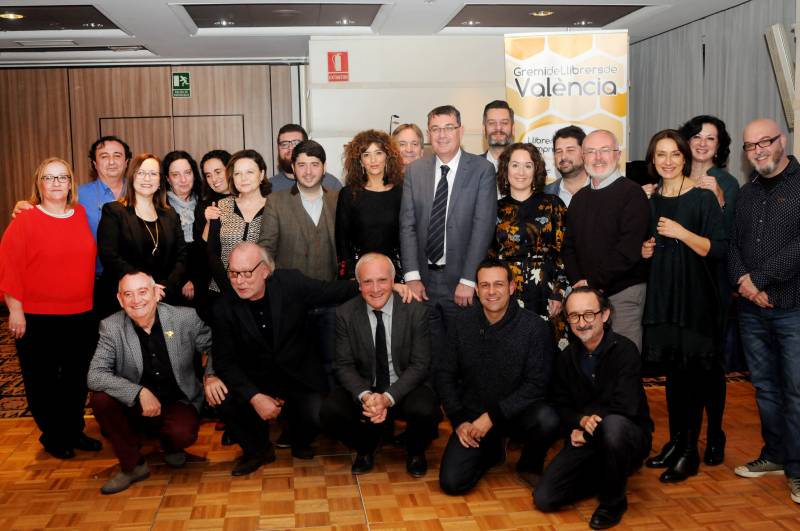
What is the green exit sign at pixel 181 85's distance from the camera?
29.6 ft

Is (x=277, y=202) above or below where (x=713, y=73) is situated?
below

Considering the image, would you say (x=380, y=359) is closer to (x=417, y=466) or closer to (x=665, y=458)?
(x=417, y=466)

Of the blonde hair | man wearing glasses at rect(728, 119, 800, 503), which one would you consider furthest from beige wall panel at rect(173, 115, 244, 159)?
man wearing glasses at rect(728, 119, 800, 503)

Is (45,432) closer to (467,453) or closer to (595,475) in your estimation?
(467,453)

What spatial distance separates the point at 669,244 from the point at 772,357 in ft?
2.18

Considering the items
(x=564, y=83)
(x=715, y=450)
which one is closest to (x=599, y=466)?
(x=715, y=450)

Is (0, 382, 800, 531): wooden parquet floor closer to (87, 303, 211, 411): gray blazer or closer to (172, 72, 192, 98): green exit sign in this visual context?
(87, 303, 211, 411): gray blazer

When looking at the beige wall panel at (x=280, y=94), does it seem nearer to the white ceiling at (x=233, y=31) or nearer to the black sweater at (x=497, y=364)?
the white ceiling at (x=233, y=31)

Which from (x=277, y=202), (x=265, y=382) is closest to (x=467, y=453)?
(x=265, y=382)

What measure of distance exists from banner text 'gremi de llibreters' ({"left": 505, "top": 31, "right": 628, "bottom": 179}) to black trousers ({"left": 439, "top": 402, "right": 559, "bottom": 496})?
8.43ft

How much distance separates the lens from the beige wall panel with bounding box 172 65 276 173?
9.06 meters

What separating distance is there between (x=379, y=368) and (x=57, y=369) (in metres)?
1.65

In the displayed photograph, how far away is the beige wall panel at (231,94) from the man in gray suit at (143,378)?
19.0 ft

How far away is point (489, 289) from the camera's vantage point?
3.37 metres
